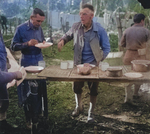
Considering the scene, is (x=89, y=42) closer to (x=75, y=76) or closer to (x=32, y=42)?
(x=75, y=76)

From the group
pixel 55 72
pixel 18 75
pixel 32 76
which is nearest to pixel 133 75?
pixel 55 72

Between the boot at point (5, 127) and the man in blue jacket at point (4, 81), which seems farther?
the boot at point (5, 127)

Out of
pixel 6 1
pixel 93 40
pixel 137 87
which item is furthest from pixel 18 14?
pixel 137 87

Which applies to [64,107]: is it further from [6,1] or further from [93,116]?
[6,1]

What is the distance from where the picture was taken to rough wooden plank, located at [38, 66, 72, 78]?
3.10 metres

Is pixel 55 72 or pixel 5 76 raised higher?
pixel 5 76

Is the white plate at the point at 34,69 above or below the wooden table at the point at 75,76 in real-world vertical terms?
above

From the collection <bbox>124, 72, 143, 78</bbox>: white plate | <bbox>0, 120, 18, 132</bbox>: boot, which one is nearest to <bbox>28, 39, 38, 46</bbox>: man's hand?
<bbox>0, 120, 18, 132</bbox>: boot

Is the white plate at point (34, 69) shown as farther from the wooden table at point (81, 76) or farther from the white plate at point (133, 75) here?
the white plate at point (133, 75)

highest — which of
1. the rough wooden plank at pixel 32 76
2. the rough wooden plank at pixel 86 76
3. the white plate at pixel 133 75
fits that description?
the white plate at pixel 133 75

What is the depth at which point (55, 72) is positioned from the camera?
329 cm

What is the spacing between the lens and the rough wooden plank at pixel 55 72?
10.2 feet

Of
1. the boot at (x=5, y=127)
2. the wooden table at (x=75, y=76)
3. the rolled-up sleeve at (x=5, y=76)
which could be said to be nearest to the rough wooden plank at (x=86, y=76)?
the wooden table at (x=75, y=76)

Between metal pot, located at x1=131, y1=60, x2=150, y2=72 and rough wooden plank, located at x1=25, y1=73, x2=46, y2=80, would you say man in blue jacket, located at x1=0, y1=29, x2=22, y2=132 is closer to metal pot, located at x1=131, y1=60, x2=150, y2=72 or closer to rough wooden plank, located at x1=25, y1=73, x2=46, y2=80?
rough wooden plank, located at x1=25, y1=73, x2=46, y2=80
